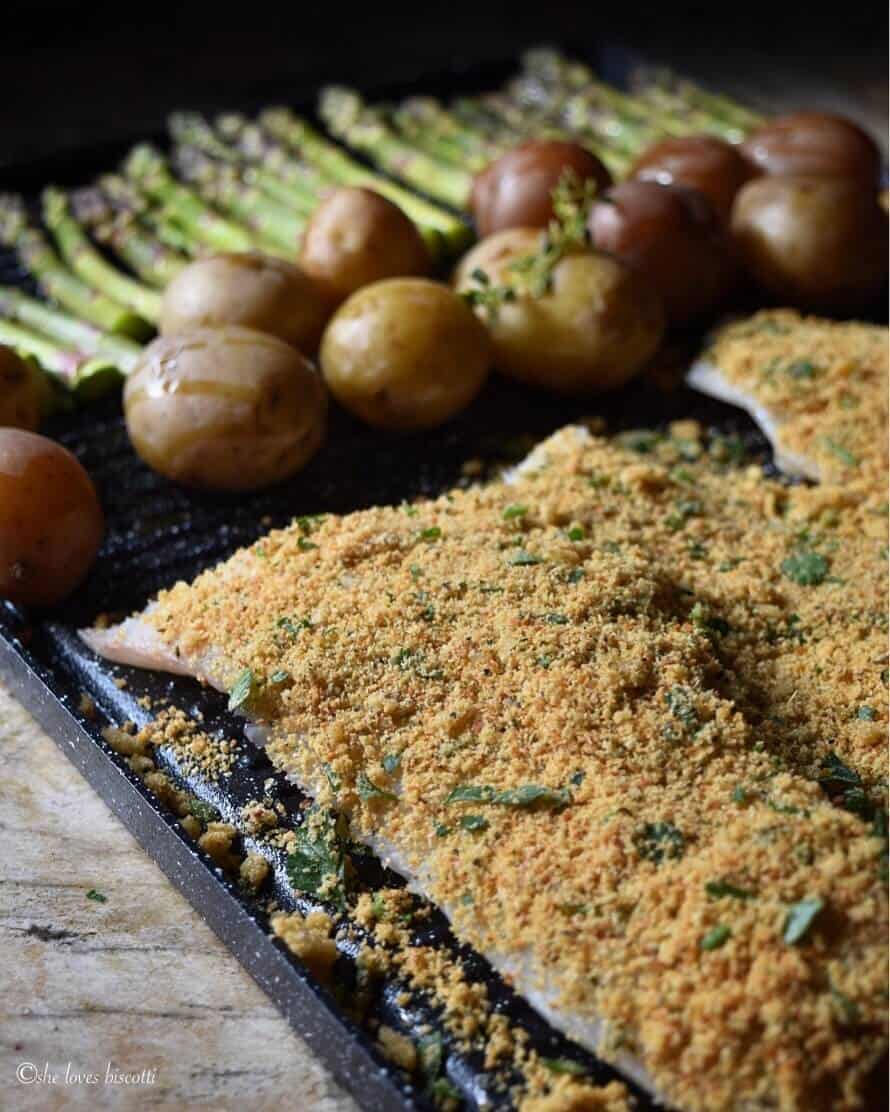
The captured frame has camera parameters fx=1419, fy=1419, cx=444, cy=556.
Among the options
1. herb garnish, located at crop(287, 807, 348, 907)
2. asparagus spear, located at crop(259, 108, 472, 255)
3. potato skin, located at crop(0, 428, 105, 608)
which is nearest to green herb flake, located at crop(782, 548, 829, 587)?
herb garnish, located at crop(287, 807, 348, 907)

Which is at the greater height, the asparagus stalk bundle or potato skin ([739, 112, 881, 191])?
potato skin ([739, 112, 881, 191])

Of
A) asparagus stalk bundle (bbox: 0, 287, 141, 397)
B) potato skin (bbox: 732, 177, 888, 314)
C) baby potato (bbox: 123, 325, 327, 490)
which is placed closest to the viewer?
baby potato (bbox: 123, 325, 327, 490)

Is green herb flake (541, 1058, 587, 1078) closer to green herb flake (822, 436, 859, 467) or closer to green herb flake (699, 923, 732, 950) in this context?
green herb flake (699, 923, 732, 950)

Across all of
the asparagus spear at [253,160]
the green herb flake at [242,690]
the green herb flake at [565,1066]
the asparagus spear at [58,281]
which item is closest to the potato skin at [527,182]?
the asparagus spear at [253,160]

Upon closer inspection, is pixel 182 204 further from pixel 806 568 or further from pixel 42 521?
pixel 806 568

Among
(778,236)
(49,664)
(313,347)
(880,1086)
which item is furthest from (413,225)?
(880,1086)

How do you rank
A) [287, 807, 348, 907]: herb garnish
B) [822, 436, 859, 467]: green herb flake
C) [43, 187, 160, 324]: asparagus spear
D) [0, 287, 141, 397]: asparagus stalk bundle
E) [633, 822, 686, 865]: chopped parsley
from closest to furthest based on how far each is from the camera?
1. [633, 822, 686, 865]: chopped parsley
2. [287, 807, 348, 907]: herb garnish
3. [822, 436, 859, 467]: green herb flake
4. [0, 287, 141, 397]: asparagus stalk bundle
5. [43, 187, 160, 324]: asparagus spear

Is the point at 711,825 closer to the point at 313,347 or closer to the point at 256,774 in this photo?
the point at 256,774

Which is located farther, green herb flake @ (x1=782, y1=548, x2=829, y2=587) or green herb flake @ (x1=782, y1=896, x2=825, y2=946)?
green herb flake @ (x1=782, y1=548, x2=829, y2=587)

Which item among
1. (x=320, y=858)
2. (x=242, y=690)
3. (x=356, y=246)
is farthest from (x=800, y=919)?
(x=356, y=246)
